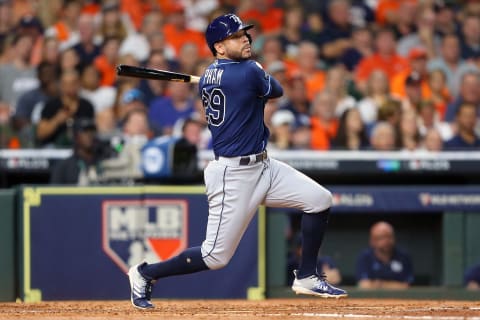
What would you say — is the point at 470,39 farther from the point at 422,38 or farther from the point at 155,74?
the point at 155,74

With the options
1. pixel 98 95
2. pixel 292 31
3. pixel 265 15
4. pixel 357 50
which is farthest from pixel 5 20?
pixel 357 50

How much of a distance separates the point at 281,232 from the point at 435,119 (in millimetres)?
2506

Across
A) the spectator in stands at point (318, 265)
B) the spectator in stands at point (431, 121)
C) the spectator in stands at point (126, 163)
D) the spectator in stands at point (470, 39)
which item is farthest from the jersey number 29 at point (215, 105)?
the spectator in stands at point (470, 39)

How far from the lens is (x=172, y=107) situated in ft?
36.0

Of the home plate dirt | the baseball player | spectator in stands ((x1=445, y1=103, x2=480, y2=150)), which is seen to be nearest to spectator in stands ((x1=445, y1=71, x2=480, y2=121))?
spectator in stands ((x1=445, y1=103, x2=480, y2=150))

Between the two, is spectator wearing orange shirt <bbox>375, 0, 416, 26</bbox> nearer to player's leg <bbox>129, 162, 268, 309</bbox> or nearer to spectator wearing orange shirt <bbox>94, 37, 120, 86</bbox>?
spectator wearing orange shirt <bbox>94, 37, 120, 86</bbox>

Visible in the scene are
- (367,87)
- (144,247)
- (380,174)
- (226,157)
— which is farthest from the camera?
(367,87)

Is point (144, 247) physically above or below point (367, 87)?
below

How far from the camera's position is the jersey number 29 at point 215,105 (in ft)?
21.6

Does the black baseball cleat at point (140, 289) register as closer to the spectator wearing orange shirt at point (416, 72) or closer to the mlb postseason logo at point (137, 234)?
the mlb postseason logo at point (137, 234)

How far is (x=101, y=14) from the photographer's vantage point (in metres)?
11.6

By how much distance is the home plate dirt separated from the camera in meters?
6.61

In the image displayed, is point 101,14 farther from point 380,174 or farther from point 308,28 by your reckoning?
point 380,174

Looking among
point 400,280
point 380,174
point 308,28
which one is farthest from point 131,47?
point 400,280
